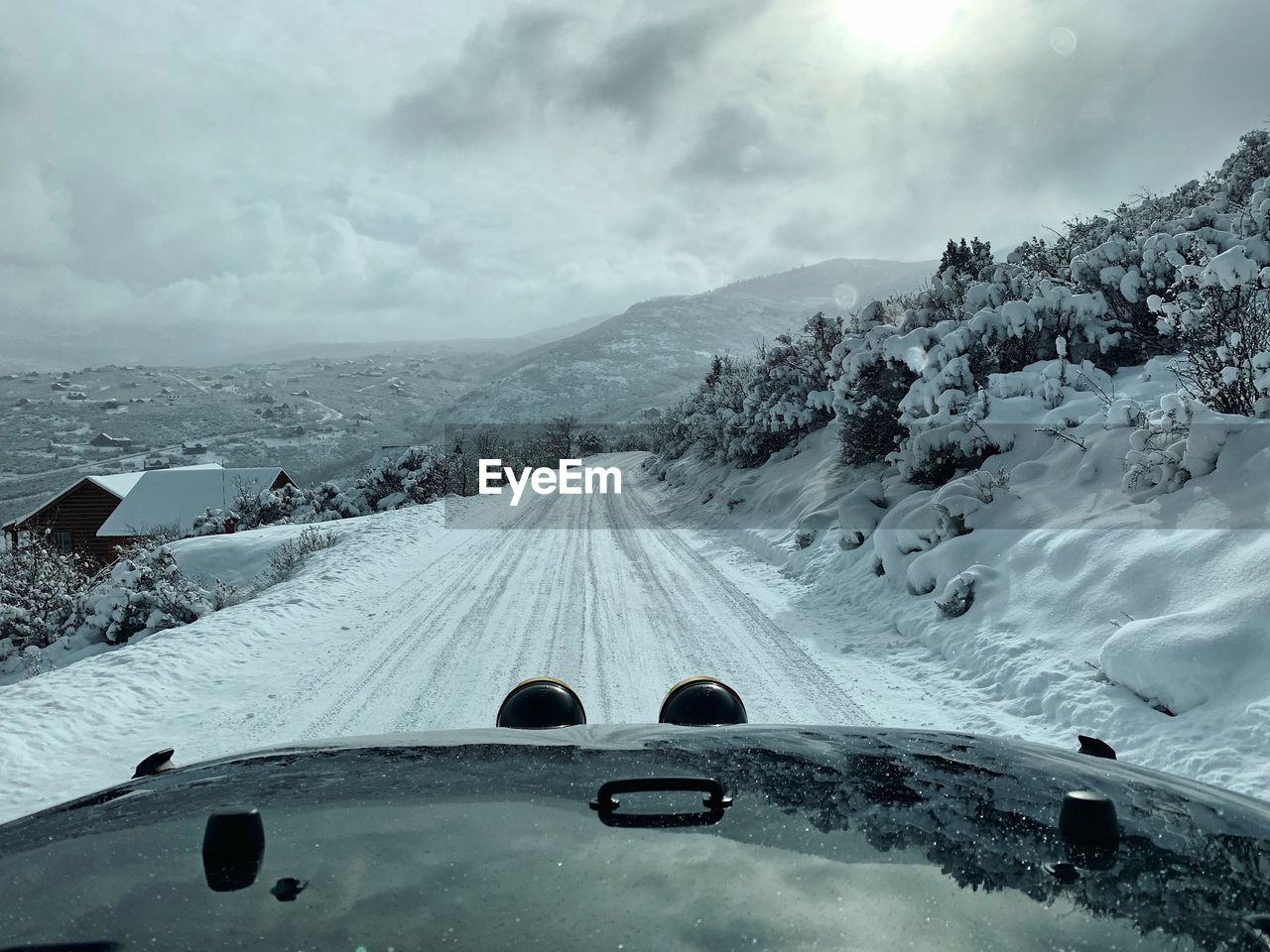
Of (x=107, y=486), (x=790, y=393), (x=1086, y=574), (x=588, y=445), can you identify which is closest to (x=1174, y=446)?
(x=1086, y=574)

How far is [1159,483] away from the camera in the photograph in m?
7.75

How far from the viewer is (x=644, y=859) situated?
4.92ft

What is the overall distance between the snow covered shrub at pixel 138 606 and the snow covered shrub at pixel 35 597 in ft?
3.53

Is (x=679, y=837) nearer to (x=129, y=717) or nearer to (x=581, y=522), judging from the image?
(x=129, y=717)

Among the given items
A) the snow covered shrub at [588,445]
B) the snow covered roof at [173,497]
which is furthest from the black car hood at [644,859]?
the snow covered shrub at [588,445]

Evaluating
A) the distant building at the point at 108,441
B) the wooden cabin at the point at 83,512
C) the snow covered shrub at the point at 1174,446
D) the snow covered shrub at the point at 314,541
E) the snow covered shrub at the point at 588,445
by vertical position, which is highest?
the distant building at the point at 108,441

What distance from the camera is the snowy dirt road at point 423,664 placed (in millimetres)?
5820

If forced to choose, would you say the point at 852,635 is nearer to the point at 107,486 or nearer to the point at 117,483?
the point at 107,486

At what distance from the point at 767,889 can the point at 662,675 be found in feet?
18.2

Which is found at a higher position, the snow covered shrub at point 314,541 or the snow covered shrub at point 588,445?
the snow covered shrub at point 588,445

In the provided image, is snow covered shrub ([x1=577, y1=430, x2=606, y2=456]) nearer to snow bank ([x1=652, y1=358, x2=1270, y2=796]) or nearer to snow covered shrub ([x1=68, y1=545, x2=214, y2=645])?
snow covered shrub ([x1=68, y1=545, x2=214, y2=645])

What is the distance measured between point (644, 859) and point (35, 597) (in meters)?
17.4

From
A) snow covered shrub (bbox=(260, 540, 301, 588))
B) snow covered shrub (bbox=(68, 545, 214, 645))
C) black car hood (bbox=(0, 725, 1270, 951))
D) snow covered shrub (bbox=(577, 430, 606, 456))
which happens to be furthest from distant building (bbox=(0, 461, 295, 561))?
black car hood (bbox=(0, 725, 1270, 951))

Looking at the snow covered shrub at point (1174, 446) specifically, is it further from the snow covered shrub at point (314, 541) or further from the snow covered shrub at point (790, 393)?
the snow covered shrub at point (314, 541)
